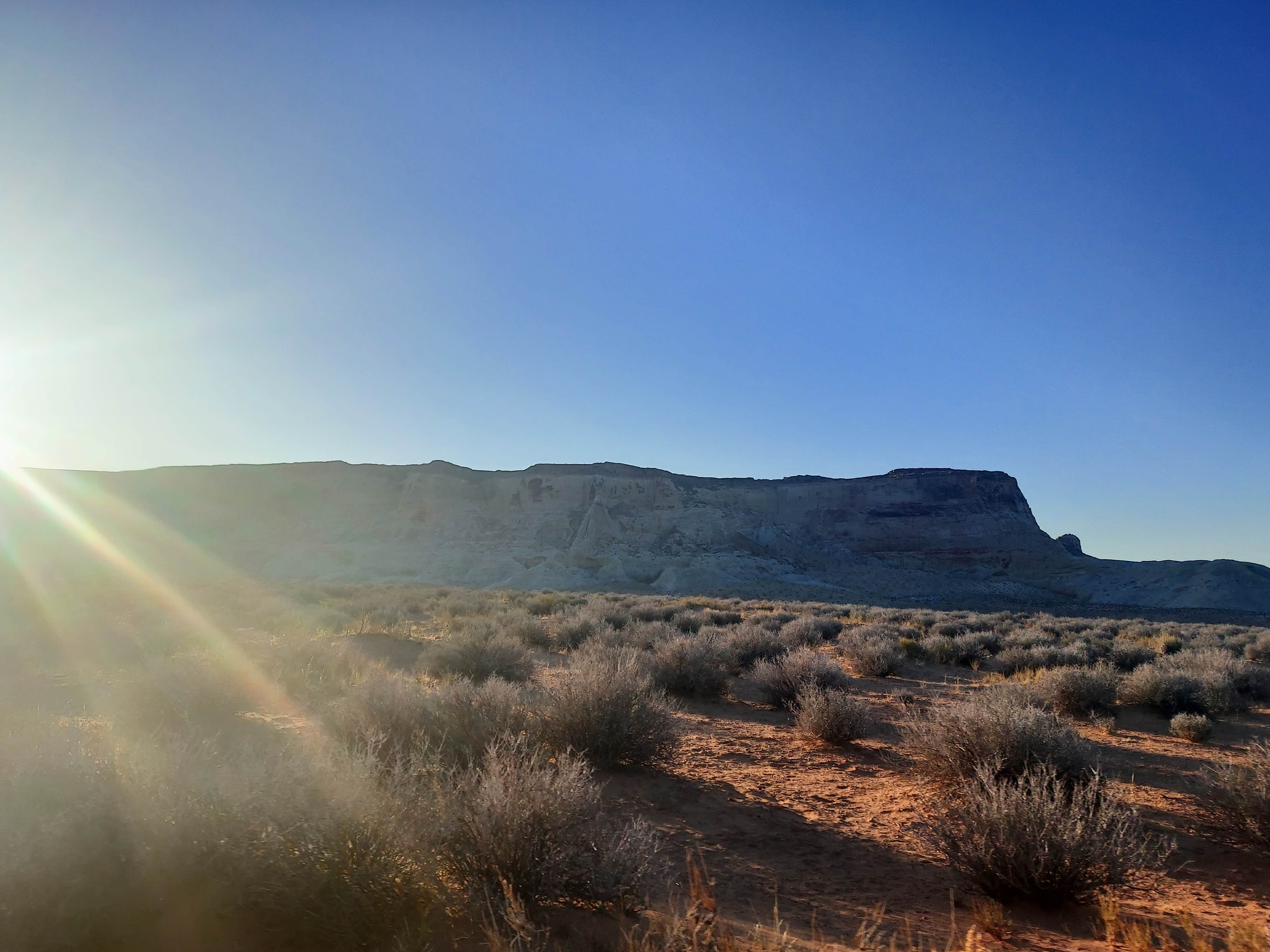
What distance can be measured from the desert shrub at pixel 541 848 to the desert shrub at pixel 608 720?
9.35 feet

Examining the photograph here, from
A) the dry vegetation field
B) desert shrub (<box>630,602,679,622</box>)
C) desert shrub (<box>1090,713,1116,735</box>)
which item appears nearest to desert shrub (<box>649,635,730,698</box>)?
the dry vegetation field

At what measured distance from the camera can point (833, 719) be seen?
7746 millimetres

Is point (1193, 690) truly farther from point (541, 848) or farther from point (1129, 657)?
point (541, 848)

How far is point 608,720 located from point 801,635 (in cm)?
1000

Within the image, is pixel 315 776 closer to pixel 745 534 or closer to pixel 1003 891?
pixel 1003 891

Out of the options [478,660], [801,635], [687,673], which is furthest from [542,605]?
[687,673]

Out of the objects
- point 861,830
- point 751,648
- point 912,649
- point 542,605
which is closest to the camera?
point 861,830

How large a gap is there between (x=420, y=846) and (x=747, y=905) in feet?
6.40

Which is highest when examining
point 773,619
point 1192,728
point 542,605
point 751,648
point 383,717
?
point 383,717

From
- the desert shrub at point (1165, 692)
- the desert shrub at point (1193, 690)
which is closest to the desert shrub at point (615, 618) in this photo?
the desert shrub at point (1165, 692)

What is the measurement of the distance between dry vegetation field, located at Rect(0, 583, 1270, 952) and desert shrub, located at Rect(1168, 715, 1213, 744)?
4 cm

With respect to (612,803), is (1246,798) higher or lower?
higher

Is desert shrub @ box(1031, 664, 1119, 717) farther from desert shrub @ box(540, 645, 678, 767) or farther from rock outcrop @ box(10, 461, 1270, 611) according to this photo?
rock outcrop @ box(10, 461, 1270, 611)

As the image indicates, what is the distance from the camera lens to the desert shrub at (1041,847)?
3693 mm
